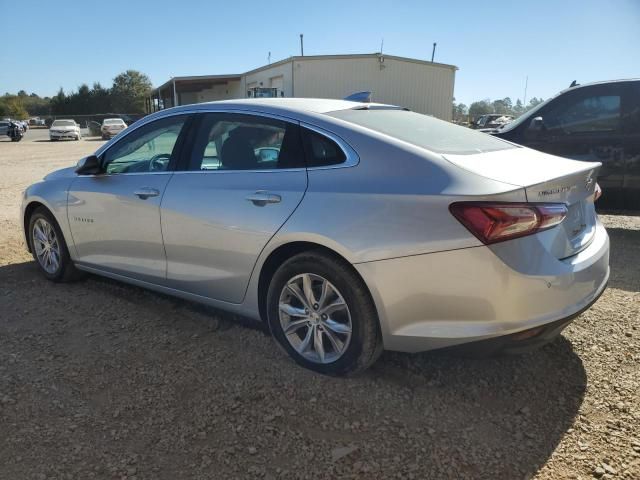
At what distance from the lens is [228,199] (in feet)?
10.4

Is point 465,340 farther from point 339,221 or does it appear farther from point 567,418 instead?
point 339,221

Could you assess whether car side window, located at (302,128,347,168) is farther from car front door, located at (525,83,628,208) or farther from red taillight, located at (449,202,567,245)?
car front door, located at (525,83,628,208)

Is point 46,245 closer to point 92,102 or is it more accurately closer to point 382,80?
point 382,80

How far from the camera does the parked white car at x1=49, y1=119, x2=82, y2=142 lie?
36.4 metres

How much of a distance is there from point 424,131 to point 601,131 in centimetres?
390

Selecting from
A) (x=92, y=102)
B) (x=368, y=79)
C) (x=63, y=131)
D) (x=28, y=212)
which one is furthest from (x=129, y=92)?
(x=28, y=212)

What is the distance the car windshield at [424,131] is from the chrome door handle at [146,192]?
137 centimetres

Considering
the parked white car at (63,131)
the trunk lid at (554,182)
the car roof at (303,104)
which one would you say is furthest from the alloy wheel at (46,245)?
the parked white car at (63,131)

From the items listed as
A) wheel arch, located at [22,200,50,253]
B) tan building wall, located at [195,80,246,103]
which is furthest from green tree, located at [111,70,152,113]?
wheel arch, located at [22,200,50,253]

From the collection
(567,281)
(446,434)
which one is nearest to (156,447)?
(446,434)

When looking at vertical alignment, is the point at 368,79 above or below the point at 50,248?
above

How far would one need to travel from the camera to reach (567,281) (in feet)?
8.13

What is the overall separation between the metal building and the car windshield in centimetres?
2269

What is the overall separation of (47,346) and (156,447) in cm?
147
